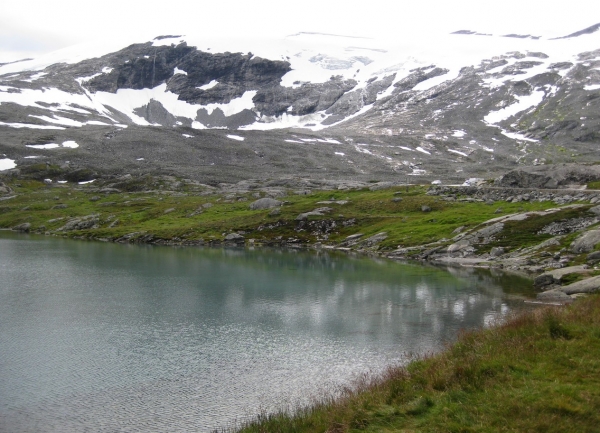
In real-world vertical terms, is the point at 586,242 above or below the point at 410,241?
above

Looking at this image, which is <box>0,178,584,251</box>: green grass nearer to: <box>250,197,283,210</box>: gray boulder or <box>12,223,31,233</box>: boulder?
<box>12,223,31,233</box>: boulder

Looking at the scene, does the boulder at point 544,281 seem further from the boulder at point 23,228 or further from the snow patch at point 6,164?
the snow patch at point 6,164

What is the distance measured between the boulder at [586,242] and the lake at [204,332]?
8.00m

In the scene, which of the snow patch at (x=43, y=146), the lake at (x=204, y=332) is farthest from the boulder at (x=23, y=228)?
the snow patch at (x=43, y=146)

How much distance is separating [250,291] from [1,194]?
12527 centimetres

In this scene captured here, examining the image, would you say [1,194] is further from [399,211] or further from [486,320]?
[486,320]

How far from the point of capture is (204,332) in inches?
1432

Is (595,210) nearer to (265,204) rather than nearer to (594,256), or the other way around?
(594,256)

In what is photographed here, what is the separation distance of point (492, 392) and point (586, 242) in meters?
47.9

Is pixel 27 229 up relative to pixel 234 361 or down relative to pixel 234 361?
down

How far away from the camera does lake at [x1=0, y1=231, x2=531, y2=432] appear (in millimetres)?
23880

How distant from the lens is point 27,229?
118938 millimetres

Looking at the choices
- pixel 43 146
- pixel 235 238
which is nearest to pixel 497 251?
pixel 235 238

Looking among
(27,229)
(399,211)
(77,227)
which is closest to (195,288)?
(399,211)
